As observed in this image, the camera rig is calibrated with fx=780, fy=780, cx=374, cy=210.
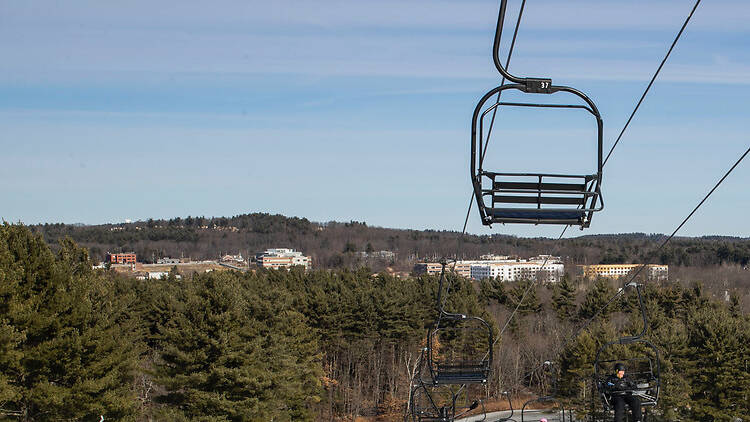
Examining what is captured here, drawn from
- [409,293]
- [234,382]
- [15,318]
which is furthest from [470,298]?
[15,318]

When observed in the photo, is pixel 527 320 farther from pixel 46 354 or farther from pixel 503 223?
pixel 503 223

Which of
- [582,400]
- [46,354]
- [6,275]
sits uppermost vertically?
[6,275]

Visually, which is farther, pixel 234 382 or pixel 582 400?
pixel 582 400

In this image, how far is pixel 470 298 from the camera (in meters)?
51.7

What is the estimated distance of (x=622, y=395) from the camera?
1148 centimetres

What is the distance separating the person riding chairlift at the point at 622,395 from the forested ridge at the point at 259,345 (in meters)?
16.3

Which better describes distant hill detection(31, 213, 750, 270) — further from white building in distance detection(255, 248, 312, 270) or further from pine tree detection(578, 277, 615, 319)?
pine tree detection(578, 277, 615, 319)

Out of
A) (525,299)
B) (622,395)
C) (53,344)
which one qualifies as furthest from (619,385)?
(525,299)

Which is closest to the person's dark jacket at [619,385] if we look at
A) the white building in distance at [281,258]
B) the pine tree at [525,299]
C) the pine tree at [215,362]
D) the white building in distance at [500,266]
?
the pine tree at [215,362]

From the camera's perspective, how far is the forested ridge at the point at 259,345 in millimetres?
24016

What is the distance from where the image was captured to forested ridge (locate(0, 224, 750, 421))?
24.0m

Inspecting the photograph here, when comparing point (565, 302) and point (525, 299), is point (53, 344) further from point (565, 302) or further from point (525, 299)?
point (565, 302)

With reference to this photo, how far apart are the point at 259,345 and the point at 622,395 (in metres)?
19.9

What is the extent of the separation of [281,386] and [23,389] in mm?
10509
